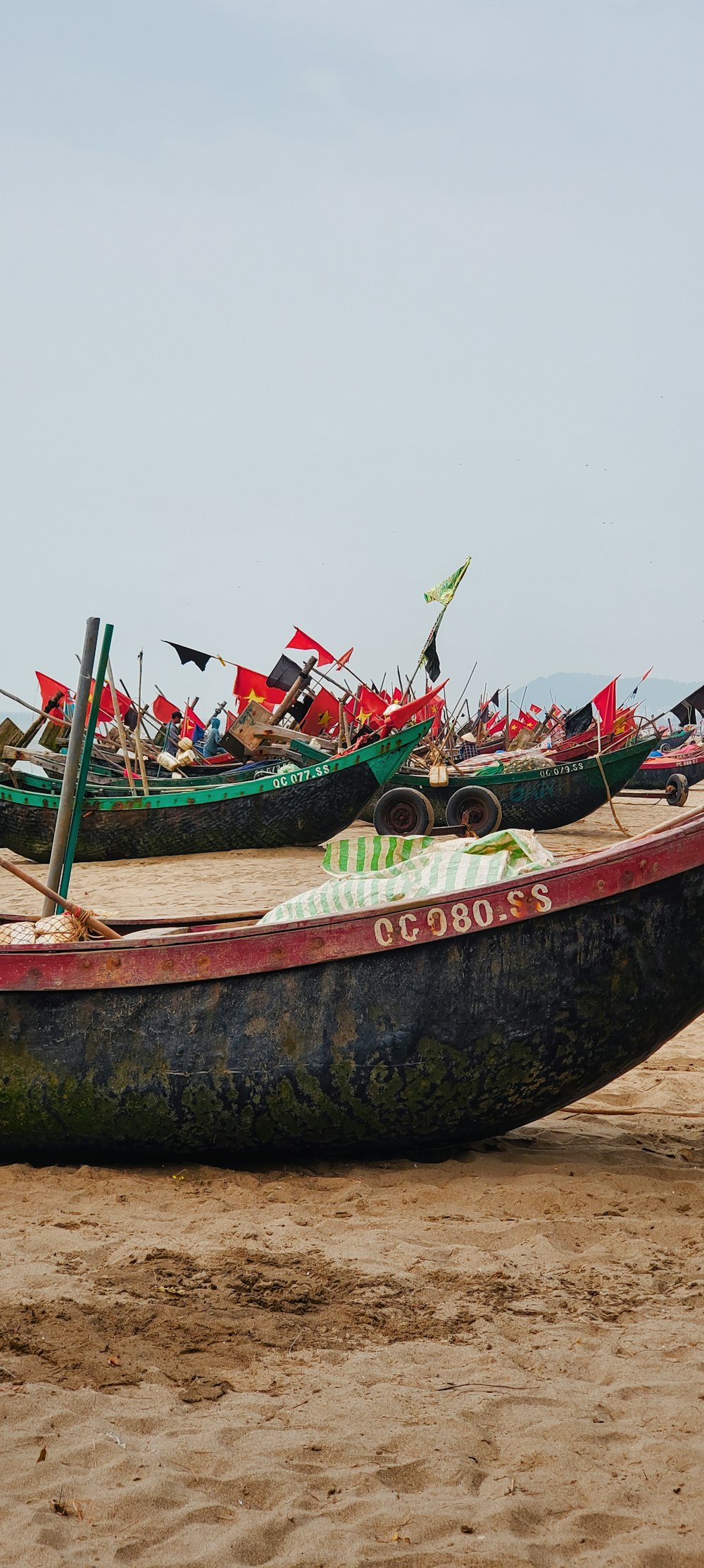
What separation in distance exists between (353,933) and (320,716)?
46.3ft

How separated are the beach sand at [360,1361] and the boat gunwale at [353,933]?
2.43ft

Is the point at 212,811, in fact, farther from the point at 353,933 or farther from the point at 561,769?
the point at 353,933

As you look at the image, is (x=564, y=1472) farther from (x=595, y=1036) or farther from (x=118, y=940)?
(x=118, y=940)

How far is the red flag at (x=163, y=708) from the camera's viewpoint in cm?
2805

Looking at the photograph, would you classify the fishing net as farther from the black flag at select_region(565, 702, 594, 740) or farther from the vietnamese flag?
the black flag at select_region(565, 702, 594, 740)

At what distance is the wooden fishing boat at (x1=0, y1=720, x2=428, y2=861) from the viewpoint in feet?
46.9

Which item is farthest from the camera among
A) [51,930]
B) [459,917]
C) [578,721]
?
[578,721]

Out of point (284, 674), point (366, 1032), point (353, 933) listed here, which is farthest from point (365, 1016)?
point (284, 674)

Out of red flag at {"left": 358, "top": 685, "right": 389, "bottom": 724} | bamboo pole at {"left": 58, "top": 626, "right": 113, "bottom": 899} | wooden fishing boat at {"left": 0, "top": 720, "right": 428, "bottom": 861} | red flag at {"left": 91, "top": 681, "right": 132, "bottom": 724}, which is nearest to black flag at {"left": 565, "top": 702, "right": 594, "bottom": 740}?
red flag at {"left": 358, "top": 685, "right": 389, "bottom": 724}

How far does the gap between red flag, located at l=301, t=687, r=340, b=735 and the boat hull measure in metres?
13.6

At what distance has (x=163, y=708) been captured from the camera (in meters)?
28.3

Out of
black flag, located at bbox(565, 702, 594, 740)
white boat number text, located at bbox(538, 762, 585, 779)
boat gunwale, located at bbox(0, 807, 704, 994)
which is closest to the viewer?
boat gunwale, located at bbox(0, 807, 704, 994)

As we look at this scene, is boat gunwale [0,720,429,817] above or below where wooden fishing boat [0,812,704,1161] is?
above

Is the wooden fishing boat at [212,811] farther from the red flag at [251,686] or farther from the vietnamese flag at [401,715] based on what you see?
the red flag at [251,686]
